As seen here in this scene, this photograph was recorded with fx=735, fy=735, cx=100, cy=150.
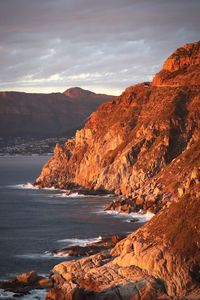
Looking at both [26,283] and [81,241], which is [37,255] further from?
[26,283]

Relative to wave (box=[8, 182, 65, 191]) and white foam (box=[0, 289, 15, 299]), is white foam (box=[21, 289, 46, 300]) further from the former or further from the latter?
wave (box=[8, 182, 65, 191])

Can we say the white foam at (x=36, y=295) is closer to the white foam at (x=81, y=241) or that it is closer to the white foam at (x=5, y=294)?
the white foam at (x=5, y=294)

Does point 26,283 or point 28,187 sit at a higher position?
point 26,283

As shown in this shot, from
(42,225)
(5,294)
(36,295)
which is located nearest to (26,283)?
(5,294)

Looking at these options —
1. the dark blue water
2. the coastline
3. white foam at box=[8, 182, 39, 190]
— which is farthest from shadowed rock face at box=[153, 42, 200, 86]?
the coastline

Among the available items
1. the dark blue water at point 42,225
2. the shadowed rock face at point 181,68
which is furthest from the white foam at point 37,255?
the shadowed rock face at point 181,68

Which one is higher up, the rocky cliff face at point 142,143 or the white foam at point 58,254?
the rocky cliff face at point 142,143
